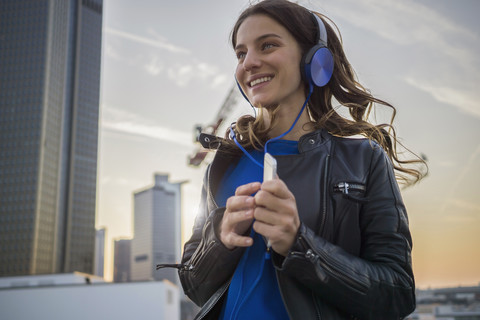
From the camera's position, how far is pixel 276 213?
1111 mm

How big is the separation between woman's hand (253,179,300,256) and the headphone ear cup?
664 millimetres

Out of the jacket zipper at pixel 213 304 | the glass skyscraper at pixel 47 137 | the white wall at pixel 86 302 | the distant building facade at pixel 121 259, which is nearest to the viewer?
the jacket zipper at pixel 213 304

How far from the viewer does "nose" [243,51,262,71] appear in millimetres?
1596

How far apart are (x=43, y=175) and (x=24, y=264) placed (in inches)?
723

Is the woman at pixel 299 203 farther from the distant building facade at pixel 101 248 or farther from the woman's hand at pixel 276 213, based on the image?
the distant building facade at pixel 101 248

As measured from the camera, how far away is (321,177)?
1.45 meters

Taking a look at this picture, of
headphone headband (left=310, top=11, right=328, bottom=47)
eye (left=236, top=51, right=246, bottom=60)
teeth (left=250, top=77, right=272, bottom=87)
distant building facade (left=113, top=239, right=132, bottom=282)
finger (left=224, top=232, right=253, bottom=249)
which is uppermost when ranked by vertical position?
headphone headband (left=310, top=11, right=328, bottom=47)

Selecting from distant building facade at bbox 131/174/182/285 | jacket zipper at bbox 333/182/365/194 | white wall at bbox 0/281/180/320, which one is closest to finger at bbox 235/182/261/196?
jacket zipper at bbox 333/182/365/194

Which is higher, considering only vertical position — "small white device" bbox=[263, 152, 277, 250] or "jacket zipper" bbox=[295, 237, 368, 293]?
"small white device" bbox=[263, 152, 277, 250]

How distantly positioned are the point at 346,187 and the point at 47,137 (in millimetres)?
100318

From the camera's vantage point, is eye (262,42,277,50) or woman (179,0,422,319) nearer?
woman (179,0,422,319)

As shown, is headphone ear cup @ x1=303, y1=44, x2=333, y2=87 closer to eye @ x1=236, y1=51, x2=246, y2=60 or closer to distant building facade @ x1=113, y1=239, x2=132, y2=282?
eye @ x1=236, y1=51, x2=246, y2=60

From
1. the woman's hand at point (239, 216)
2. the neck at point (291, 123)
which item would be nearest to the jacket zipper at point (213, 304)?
the woman's hand at point (239, 216)

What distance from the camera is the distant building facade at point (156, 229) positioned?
6245 inches
